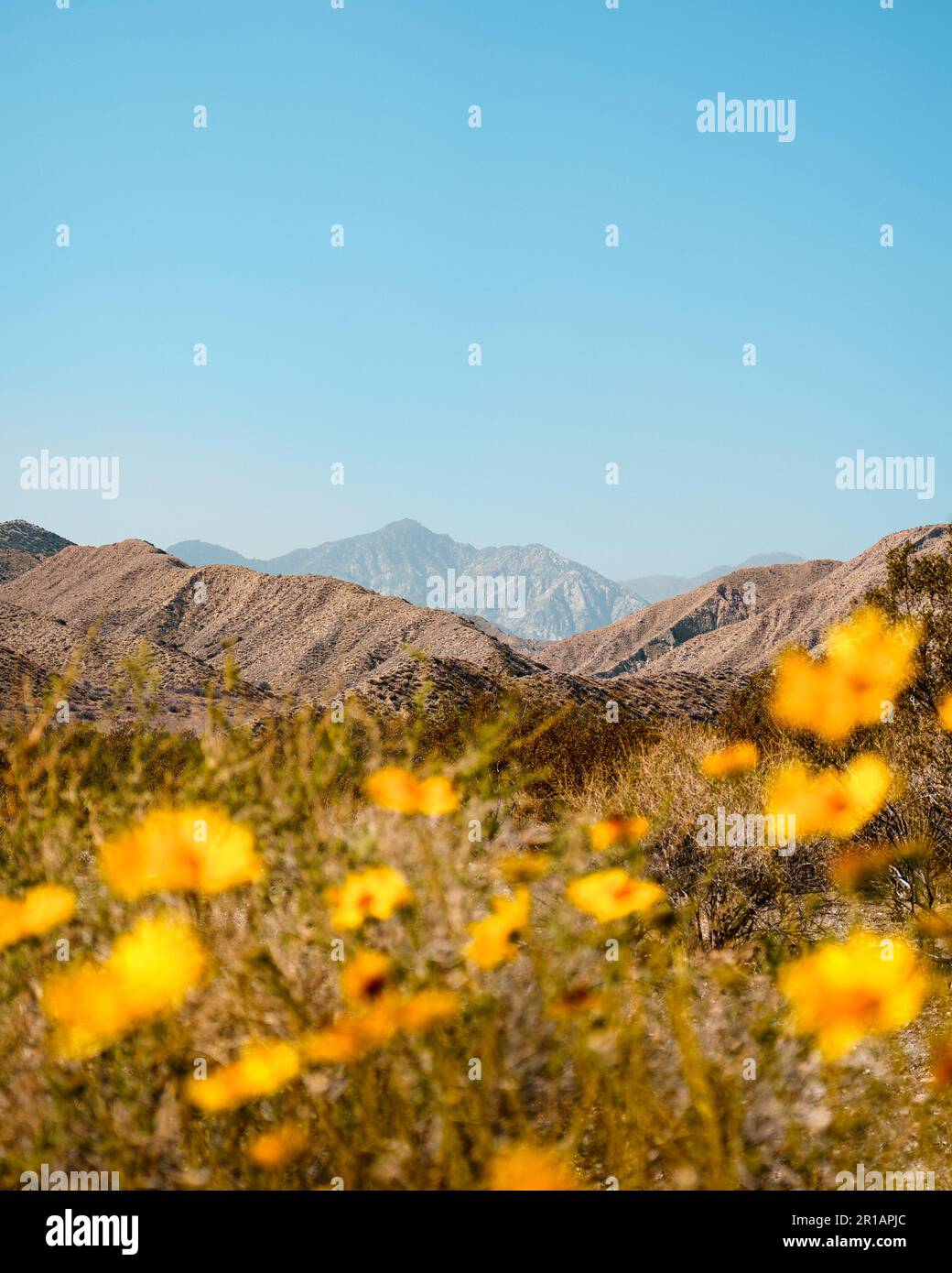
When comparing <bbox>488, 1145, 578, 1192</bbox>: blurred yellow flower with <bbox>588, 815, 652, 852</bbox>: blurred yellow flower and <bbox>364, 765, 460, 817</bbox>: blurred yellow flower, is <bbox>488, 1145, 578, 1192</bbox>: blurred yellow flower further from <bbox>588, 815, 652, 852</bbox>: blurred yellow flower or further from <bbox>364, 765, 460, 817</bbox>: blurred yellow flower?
<bbox>588, 815, 652, 852</bbox>: blurred yellow flower

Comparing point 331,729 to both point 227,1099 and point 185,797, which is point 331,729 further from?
point 227,1099

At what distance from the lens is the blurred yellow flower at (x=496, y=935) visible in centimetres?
196

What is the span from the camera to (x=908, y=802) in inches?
162

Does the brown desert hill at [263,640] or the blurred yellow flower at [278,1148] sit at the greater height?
the brown desert hill at [263,640]

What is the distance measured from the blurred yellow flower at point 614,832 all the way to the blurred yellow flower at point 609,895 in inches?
20.9

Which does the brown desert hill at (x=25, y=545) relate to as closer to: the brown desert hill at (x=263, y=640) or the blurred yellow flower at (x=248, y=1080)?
the brown desert hill at (x=263, y=640)

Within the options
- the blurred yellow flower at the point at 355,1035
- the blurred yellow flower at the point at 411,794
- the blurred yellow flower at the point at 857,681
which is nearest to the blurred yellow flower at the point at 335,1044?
the blurred yellow flower at the point at 355,1035

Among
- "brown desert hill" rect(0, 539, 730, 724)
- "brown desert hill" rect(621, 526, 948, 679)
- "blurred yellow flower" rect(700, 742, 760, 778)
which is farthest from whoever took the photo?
"brown desert hill" rect(621, 526, 948, 679)

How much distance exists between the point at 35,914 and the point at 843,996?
199 cm

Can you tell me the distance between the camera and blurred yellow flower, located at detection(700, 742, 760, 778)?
4844 millimetres

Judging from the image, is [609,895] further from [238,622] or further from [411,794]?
[238,622]

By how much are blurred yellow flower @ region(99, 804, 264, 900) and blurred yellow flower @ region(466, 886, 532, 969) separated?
582 mm

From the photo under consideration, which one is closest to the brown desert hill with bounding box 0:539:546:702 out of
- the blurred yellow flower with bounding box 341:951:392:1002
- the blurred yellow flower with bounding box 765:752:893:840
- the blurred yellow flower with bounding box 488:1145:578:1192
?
the blurred yellow flower with bounding box 765:752:893:840

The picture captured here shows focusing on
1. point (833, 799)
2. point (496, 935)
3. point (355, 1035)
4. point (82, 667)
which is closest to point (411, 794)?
point (496, 935)
